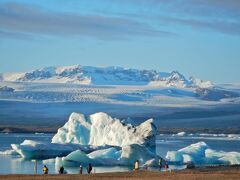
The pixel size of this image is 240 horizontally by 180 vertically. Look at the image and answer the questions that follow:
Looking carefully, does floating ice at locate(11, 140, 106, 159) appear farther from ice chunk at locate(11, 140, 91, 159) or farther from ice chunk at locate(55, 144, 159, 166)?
ice chunk at locate(55, 144, 159, 166)

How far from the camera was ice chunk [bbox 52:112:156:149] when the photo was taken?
2397 inches

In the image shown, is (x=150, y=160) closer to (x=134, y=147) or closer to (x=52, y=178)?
(x=134, y=147)

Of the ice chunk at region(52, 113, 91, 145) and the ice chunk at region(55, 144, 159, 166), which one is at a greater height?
the ice chunk at region(52, 113, 91, 145)

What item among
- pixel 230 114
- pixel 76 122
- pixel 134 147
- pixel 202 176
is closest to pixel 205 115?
pixel 230 114

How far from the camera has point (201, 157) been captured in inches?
2173

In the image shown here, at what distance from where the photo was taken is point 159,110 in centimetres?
19512

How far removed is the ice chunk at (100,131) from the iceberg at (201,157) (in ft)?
15.4

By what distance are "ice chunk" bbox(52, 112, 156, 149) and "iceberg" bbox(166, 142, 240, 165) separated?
469 cm

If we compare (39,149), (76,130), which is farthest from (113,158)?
(76,130)

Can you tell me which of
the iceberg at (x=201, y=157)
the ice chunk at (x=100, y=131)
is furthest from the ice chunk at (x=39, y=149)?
the iceberg at (x=201, y=157)

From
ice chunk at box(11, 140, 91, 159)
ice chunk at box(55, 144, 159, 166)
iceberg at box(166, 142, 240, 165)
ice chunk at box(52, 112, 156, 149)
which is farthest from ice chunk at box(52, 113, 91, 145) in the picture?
ice chunk at box(55, 144, 159, 166)

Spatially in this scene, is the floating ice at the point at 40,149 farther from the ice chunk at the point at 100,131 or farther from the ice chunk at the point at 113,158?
Result: the ice chunk at the point at 113,158

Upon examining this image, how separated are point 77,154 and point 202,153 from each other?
1167cm

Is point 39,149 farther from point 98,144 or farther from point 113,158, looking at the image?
point 98,144
